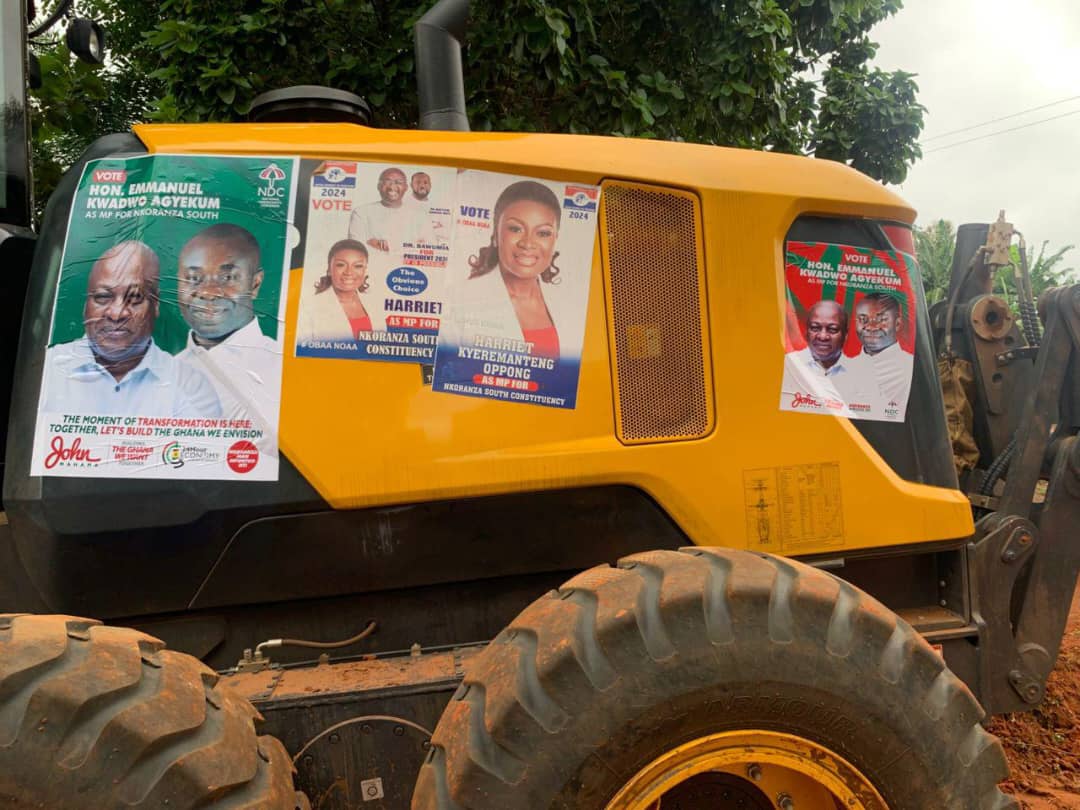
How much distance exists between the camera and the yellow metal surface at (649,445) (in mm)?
2350

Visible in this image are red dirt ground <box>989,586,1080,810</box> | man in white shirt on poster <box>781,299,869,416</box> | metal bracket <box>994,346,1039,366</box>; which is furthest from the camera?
metal bracket <box>994,346,1039,366</box>

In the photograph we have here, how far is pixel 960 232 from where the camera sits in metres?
4.13

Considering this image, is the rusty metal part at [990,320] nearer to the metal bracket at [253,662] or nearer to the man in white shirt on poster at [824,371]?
the man in white shirt on poster at [824,371]

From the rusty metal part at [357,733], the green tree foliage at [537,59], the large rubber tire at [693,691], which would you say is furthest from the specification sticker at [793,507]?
the green tree foliage at [537,59]

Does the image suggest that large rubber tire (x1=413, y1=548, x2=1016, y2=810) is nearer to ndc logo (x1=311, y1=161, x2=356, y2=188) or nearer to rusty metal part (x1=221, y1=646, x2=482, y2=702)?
rusty metal part (x1=221, y1=646, x2=482, y2=702)

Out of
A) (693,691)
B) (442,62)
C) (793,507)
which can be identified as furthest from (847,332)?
(442,62)

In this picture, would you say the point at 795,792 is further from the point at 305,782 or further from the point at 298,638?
the point at 298,638

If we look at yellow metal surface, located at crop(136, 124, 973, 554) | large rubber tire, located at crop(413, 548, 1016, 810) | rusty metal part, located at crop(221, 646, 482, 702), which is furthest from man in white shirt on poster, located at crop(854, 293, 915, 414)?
rusty metal part, located at crop(221, 646, 482, 702)

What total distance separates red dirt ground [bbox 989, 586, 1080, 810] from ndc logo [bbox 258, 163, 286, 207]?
3614 millimetres

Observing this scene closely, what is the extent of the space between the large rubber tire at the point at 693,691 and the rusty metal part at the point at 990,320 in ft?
7.11

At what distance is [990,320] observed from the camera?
3.81 meters

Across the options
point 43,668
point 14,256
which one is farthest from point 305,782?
point 14,256

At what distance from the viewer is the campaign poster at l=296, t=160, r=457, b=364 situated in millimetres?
2354

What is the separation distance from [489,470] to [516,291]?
50cm
